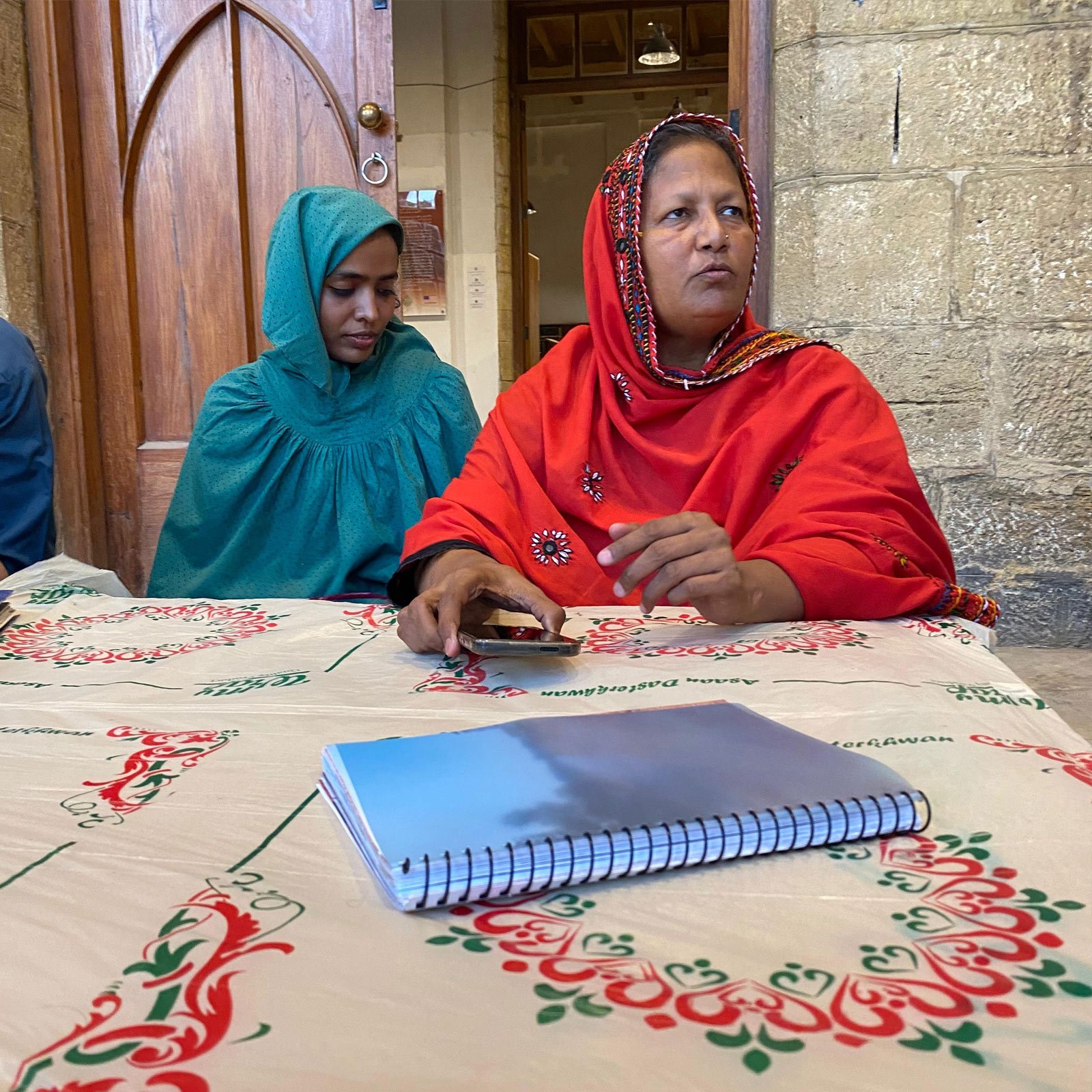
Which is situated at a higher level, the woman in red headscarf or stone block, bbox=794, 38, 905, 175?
stone block, bbox=794, 38, 905, 175

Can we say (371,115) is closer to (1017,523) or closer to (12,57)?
(12,57)

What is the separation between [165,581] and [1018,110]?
8.17ft

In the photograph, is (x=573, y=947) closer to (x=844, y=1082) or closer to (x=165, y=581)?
(x=844, y=1082)

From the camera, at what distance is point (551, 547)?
1569 millimetres

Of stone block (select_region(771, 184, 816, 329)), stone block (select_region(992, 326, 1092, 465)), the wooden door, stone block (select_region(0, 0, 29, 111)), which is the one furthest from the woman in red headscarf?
stone block (select_region(0, 0, 29, 111))

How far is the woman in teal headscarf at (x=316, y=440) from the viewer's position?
2.37 meters

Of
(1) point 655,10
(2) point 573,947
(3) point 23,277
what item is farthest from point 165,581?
(1) point 655,10

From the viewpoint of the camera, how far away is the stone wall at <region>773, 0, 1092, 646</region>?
2555 millimetres

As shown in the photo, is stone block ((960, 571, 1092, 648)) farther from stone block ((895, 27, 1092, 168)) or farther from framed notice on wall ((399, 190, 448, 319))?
framed notice on wall ((399, 190, 448, 319))

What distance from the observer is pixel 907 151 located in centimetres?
262

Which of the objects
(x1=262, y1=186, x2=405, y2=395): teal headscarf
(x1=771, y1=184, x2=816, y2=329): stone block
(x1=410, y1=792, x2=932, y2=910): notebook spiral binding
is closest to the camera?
(x1=410, y1=792, x2=932, y2=910): notebook spiral binding

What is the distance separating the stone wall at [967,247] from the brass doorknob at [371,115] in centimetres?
128

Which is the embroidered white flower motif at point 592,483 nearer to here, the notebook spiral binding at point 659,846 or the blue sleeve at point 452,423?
the blue sleeve at point 452,423

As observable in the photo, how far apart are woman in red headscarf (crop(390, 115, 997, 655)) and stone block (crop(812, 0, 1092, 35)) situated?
1150mm
